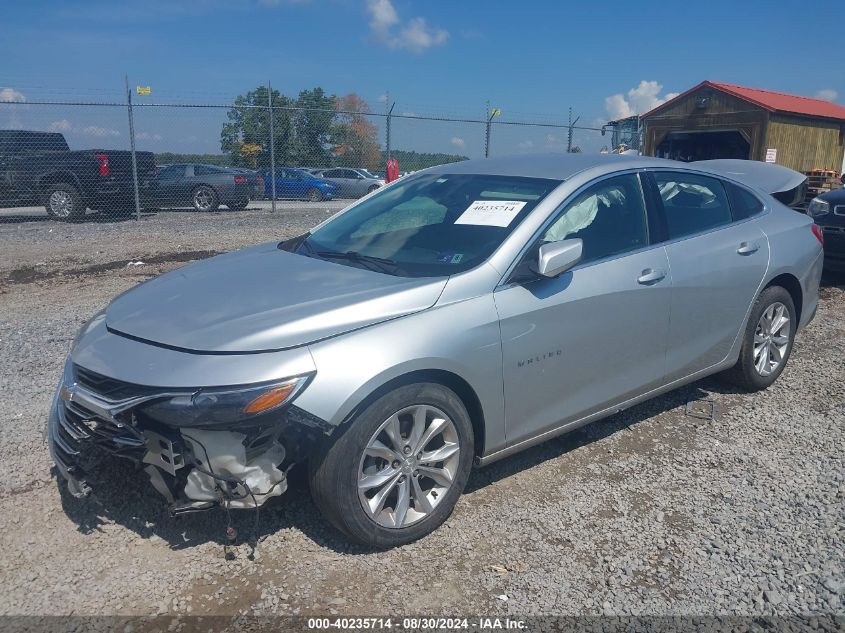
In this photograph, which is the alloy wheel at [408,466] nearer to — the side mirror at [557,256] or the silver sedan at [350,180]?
the side mirror at [557,256]

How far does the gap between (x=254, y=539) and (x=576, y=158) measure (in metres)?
2.81

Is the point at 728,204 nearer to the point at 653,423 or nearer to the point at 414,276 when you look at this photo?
the point at 653,423

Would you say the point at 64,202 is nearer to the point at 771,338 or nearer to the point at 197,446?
the point at 197,446

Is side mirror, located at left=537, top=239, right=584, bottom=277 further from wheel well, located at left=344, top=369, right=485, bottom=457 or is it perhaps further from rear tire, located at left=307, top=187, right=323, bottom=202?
rear tire, located at left=307, top=187, right=323, bottom=202

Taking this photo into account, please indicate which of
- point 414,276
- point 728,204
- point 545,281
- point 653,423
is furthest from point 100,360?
point 728,204

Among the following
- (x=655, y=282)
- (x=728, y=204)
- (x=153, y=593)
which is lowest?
(x=153, y=593)

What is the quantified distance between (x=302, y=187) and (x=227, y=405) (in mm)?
20921

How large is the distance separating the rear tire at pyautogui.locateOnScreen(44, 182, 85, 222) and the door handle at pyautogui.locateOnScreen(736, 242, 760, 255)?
13545 mm

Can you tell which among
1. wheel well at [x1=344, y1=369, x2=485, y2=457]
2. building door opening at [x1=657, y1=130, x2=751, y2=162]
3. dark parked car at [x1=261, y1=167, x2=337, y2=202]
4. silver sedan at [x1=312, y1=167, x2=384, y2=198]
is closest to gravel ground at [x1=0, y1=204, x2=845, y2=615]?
wheel well at [x1=344, y1=369, x2=485, y2=457]

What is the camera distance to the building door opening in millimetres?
23016

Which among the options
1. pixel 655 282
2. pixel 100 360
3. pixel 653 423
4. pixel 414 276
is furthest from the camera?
pixel 653 423

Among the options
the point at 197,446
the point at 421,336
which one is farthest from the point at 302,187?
the point at 197,446

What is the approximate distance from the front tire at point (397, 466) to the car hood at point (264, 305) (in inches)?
15.3

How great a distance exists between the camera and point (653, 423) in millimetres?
4629
